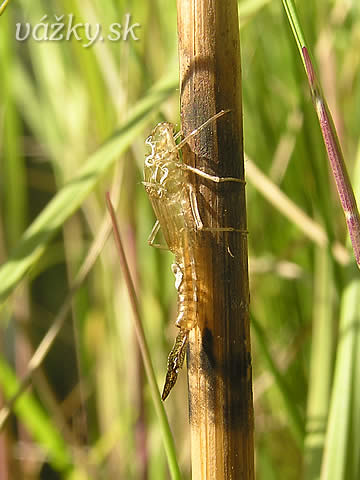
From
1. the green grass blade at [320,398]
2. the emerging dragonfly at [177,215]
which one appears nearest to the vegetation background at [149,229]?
the green grass blade at [320,398]

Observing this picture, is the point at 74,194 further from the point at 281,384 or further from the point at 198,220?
the point at 281,384

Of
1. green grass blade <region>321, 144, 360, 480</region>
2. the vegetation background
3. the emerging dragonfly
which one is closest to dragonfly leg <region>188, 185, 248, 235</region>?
the emerging dragonfly

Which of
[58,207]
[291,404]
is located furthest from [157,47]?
[291,404]

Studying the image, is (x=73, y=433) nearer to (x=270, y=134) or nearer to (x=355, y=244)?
(x=270, y=134)

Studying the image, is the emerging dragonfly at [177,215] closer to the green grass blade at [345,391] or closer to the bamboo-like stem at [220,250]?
the bamboo-like stem at [220,250]

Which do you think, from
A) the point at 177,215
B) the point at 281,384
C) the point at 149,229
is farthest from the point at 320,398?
the point at 149,229

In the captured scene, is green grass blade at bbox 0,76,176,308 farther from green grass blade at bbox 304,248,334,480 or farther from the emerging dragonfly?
green grass blade at bbox 304,248,334,480
